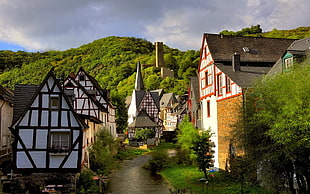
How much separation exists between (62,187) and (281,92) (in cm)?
1294

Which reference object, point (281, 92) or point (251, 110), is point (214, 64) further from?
point (281, 92)

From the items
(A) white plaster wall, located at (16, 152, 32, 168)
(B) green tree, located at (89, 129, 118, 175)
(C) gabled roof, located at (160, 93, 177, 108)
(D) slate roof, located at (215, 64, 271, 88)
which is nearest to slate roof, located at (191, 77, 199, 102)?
(D) slate roof, located at (215, 64, 271, 88)

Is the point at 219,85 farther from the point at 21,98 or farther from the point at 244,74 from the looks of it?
the point at 21,98

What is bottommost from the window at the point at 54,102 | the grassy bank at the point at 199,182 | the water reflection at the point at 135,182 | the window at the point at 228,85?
the water reflection at the point at 135,182

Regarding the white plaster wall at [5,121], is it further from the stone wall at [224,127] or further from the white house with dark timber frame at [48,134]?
the stone wall at [224,127]

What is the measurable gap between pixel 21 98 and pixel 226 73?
47.1 ft

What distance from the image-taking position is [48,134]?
18891mm

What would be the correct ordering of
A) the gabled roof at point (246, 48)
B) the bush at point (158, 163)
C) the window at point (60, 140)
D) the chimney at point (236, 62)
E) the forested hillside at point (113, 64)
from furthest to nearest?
the forested hillside at point (113, 64) → the bush at point (158, 163) → the gabled roof at point (246, 48) → the chimney at point (236, 62) → the window at point (60, 140)

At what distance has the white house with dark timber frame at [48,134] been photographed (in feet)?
61.2

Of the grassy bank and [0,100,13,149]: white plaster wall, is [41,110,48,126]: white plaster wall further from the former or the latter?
the grassy bank

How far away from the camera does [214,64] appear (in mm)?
24547

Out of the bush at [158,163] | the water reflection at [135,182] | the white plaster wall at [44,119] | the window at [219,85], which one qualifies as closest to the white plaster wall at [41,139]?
the white plaster wall at [44,119]

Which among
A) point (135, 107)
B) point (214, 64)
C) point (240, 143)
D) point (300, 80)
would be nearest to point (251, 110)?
point (240, 143)

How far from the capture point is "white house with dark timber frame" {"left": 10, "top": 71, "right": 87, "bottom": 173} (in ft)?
61.2
